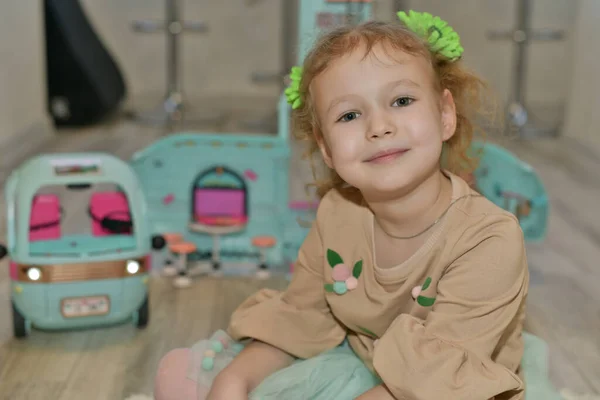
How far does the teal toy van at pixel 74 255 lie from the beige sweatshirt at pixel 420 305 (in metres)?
0.41

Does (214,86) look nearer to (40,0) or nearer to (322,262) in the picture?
(40,0)

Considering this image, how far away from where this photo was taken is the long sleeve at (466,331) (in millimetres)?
933

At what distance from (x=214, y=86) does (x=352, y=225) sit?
120 inches

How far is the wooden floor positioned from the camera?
1407 mm

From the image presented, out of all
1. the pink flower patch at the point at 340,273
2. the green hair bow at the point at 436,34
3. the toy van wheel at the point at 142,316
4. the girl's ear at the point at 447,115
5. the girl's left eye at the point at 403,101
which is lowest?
the toy van wheel at the point at 142,316

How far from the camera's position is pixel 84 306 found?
156 centimetres

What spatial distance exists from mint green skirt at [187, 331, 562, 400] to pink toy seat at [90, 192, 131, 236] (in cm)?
52

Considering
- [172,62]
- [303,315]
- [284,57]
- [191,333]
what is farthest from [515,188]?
[172,62]

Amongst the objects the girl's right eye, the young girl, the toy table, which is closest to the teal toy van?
the toy table

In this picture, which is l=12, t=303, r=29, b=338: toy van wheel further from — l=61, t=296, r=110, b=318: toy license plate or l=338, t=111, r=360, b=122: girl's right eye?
l=338, t=111, r=360, b=122: girl's right eye

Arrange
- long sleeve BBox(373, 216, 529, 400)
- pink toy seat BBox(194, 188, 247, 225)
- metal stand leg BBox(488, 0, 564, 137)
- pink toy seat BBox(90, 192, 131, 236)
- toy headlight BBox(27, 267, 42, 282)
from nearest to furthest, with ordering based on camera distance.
Result: long sleeve BBox(373, 216, 529, 400) < toy headlight BBox(27, 267, 42, 282) < pink toy seat BBox(90, 192, 131, 236) < pink toy seat BBox(194, 188, 247, 225) < metal stand leg BBox(488, 0, 564, 137)

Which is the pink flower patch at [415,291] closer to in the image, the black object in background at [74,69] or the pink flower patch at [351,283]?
the pink flower patch at [351,283]

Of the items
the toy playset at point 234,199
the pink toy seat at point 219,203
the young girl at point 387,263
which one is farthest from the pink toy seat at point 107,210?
the young girl at point 387,263

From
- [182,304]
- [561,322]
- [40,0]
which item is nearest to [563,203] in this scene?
[561,322]
